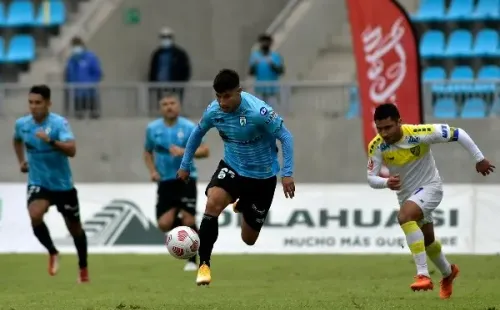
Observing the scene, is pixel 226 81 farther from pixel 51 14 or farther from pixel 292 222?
pixel 51 14

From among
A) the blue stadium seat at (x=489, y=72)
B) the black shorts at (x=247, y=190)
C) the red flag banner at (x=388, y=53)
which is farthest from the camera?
the blue stadium seat at (x=489, y=72)

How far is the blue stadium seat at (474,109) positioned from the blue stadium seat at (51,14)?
9.47 metres

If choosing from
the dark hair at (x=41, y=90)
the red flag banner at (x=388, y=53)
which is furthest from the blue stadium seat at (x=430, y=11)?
the dark hair at (x=41, y=90)

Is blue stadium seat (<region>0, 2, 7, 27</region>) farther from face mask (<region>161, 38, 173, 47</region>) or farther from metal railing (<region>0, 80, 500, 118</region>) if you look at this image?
Answer: metal railing (<region>0, 80, 500, 118</region>)

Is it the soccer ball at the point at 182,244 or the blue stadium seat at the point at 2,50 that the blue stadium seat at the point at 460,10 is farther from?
the soccer ball at the point at 182,244

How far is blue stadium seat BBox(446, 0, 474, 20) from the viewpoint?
1039 inches

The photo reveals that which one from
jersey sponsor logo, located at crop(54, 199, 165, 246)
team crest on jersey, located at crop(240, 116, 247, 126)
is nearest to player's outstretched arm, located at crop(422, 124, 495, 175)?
team crest on jersey, located at crop(240, 116, 247, 126)

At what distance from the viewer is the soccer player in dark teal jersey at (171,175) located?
1820 centimetres

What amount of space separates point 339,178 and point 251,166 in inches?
420

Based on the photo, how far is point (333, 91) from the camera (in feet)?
76.2

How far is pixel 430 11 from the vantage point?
26656mm

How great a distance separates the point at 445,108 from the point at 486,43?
11.8 ft

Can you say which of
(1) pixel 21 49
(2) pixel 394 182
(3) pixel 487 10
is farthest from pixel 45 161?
(3) pixel 487 10

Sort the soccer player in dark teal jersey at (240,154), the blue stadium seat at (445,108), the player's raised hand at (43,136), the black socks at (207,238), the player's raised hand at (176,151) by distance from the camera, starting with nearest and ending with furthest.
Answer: the soccer player in dark teal jersey at (240,154), the black socks at (207,238), the player's raised hand at (43,136), the player's raised hand at (176,151), the blue stadium seat at (445,108)
